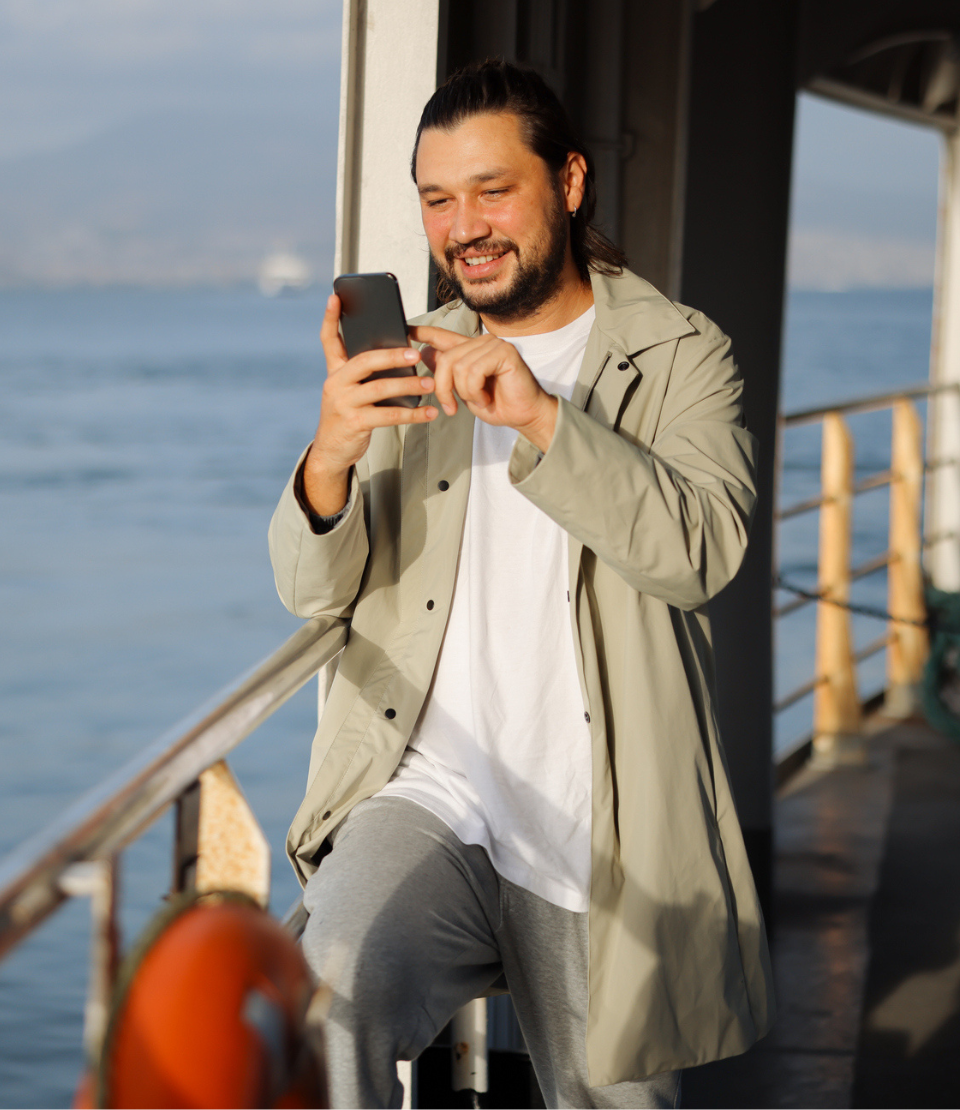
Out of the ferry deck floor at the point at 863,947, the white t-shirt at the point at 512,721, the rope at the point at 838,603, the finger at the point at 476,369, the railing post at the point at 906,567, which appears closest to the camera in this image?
the finger at the point at 476,369

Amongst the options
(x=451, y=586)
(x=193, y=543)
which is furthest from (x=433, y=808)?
(x=193, y=543)

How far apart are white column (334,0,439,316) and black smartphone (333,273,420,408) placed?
0.52m

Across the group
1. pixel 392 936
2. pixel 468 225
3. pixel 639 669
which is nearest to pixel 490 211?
pixel 468 225

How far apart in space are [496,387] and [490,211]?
35cm

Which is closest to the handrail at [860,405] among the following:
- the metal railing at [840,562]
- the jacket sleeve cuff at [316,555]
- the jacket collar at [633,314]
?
the metal railing at [840,562]

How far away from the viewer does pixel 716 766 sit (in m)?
1.33

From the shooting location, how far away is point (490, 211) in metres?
1.39

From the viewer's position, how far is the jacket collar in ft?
4.45

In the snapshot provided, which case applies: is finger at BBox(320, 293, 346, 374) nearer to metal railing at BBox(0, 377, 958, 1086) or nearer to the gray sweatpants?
metal railing at BBox(0, 377, 958, 1086)

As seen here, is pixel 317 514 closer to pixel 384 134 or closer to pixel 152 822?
pixel 152 822

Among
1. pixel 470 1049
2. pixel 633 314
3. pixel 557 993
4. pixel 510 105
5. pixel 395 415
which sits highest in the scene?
pixel 510 105

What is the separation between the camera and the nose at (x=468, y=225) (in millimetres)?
1378

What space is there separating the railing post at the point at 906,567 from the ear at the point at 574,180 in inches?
116

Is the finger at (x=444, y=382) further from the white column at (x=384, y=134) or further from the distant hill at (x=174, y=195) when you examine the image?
the distant hill at (x=174, y=195)
